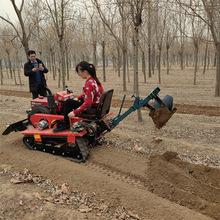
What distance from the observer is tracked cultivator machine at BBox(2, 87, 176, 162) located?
4.05 metres

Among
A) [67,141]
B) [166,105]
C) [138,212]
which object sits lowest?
[138,212]

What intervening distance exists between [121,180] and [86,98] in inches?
65.1

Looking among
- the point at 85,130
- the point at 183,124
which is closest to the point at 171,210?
the point at 85,130

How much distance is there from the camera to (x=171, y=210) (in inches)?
108

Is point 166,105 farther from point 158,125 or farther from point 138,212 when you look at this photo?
point 138,212

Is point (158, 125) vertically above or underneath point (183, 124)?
above

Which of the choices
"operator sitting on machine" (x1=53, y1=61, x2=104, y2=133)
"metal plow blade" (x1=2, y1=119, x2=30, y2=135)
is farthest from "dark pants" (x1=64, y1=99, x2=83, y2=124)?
"metal plow blade" (x1=2, y1=119, x2=30, y2=135)

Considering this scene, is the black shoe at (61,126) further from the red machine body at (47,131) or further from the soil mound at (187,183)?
the soil mound at (187,183)

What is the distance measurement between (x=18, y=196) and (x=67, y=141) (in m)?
1.41

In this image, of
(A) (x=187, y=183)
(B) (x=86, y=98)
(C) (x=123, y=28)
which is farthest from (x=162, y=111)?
(C) (x=123, y=28)

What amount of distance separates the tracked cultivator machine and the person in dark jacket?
1.11 metres

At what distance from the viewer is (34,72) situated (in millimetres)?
5820

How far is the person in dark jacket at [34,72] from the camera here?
5664mm

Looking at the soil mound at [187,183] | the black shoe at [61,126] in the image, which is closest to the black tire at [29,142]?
the black shoe at [61,126]
